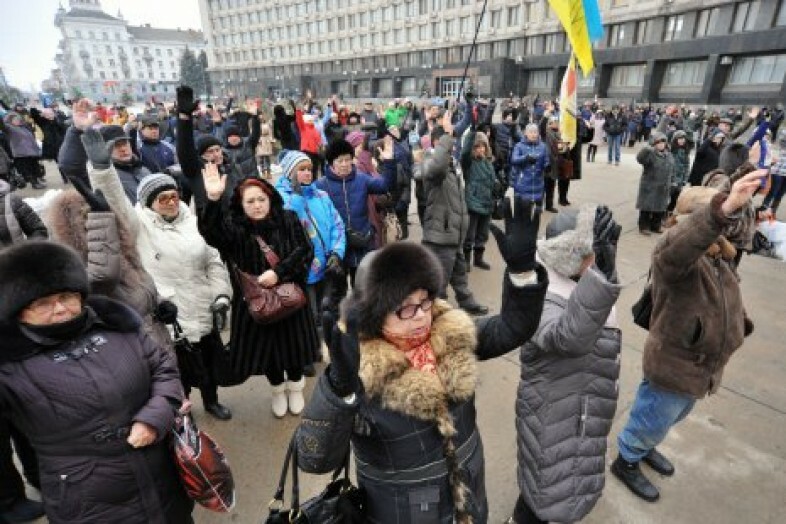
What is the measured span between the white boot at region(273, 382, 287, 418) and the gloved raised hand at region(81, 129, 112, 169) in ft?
6.47

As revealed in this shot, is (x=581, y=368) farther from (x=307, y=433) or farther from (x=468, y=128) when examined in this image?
(x=468, y=128)

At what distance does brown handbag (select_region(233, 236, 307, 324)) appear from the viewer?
2949 mm

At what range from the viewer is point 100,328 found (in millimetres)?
1852

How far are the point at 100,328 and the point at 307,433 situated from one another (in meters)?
1.12

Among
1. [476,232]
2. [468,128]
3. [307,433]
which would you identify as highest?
[468,128]

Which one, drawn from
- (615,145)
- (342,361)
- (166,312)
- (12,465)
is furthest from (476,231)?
(615,145)

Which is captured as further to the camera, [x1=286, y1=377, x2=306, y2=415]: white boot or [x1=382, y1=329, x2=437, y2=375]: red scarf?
[x1=286, y1=377, x2=306, y2=415]: white boot

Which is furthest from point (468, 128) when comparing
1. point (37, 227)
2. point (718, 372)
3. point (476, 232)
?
point (37, 227)

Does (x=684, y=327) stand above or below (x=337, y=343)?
below

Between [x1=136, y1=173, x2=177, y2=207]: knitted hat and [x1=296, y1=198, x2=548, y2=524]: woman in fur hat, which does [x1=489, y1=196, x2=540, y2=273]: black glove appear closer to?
[x1=296, y1=198, x2=548, y2=524]: woman in fur hat

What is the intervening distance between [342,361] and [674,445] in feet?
9.77

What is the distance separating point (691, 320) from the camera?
2.29 metres

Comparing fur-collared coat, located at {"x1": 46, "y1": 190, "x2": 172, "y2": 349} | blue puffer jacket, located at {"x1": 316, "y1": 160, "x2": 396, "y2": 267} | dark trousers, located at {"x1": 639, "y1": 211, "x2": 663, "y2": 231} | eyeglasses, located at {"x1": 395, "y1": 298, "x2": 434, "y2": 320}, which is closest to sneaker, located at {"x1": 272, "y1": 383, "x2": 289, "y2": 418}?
fur-collared coat, located at {"x1": 46, "y1": 190, "x2": 172, "y2": 349}

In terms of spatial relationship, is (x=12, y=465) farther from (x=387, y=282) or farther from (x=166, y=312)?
(x=387, y=282)
